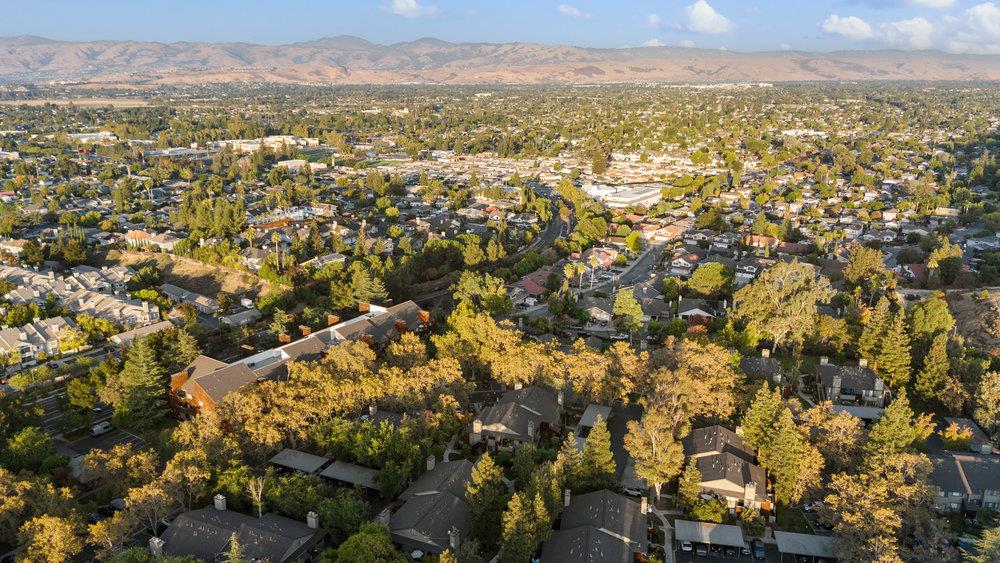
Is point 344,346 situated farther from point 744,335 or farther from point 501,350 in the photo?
point 744,335

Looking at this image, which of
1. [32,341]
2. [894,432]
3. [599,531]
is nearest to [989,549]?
[894,432]

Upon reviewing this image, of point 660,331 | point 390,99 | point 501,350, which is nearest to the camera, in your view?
point 501,350

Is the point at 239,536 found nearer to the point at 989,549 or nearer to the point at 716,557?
the point at 716,557

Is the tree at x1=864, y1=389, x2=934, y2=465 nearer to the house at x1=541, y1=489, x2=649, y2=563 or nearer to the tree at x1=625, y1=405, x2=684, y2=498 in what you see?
the tree at x1=625, y1=405, x2=684, y2=498

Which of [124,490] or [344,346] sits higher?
[344,346]

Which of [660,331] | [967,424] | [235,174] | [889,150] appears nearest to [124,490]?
[660,331]

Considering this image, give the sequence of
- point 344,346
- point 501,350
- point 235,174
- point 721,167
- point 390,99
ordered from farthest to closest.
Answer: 1. point 390,99
2. point 721,167
3. point 235,174
4. point 501,350
5. point 344,346

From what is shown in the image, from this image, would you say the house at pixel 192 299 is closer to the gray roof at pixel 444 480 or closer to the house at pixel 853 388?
the gray roof at pixel 444 480
